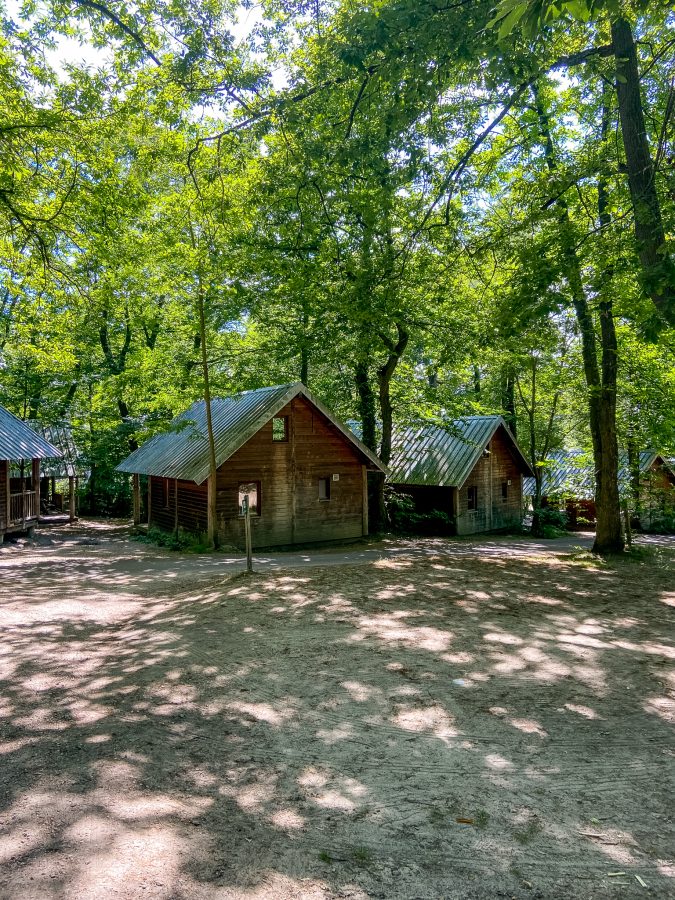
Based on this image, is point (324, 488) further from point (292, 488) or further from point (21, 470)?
point (21, 470)

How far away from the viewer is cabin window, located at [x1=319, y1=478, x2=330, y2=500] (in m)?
22.1

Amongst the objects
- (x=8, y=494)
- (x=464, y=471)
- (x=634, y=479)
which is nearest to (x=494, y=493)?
(x=464, y=471)

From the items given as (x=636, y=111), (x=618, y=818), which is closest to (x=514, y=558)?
(x=636, y=111)

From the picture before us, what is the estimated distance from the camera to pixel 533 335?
12.4 metres

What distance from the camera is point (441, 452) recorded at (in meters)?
28.8

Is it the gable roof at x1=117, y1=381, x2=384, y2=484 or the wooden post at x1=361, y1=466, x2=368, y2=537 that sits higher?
the gable roof at x1=117, y1=381, x2=384, y2=484

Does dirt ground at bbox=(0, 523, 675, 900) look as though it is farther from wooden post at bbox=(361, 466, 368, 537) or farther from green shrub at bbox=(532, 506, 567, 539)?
green shrub at bbox=(532, 506, 567, 539)

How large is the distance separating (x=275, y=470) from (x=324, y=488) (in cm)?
235

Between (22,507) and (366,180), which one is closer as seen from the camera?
(366,180)

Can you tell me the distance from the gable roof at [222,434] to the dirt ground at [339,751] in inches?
383

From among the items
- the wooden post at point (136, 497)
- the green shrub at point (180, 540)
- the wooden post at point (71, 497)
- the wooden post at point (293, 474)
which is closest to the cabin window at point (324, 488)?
the wooden post at point (293, 474)

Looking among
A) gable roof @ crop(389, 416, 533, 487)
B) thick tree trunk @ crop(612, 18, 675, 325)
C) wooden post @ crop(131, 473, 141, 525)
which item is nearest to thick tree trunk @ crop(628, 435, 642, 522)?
gable roof @ crop(389, 416, 533, 487)

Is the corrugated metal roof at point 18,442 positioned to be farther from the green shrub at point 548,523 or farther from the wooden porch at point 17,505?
the green shrub at point 548,523

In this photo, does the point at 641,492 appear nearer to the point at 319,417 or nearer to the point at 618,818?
the point at 319,417
